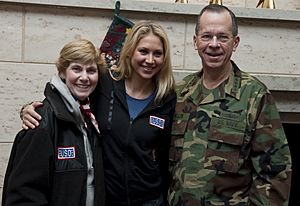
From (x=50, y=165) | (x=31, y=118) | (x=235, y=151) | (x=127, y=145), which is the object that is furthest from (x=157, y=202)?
(x=31, y=118)

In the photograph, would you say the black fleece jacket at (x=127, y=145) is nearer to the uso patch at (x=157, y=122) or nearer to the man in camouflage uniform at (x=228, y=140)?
the uso patch at (x=157, y=122)

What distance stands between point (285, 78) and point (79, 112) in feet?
4.12

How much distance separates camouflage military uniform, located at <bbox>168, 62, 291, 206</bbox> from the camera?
5.72ft

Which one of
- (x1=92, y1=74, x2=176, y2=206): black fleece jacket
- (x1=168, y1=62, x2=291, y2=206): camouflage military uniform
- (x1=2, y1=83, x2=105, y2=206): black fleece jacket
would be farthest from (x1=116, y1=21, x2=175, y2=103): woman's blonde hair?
(x1=2, y1=83, x2=105, y2=206): black fleece jacket

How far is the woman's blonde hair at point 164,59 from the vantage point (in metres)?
1.88

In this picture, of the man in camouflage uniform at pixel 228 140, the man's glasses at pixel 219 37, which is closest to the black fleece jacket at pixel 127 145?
the man in camouflage uniform at pixel 228 140

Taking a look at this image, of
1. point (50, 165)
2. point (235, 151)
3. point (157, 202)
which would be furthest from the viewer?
point (157, 202)

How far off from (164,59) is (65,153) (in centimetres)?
55

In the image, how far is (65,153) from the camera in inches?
65.3

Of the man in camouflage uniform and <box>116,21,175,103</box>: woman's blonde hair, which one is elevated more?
<box>116,21,175,103</box>: woman's blonde hair

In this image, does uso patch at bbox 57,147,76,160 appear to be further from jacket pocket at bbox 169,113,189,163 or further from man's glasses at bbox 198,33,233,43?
man's glasses at bbox 198,33,233,43

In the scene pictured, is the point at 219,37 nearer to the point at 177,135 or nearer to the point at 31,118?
the point at 177,135

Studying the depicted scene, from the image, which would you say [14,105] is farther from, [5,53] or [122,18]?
[122,18]

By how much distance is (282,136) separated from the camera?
5.75 feet
